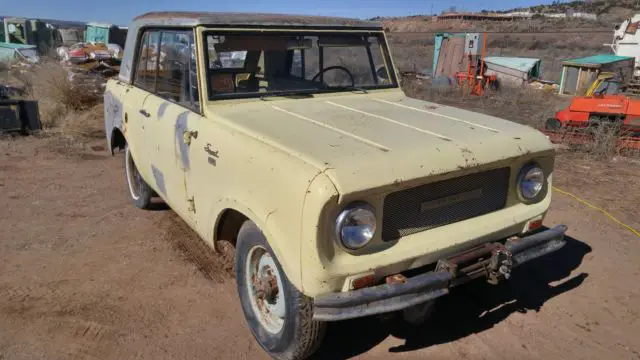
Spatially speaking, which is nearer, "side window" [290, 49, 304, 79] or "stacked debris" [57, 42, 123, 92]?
"side window" [290, 49, 304, 79]

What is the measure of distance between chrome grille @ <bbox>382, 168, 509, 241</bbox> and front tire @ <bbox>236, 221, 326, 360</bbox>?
555 mm

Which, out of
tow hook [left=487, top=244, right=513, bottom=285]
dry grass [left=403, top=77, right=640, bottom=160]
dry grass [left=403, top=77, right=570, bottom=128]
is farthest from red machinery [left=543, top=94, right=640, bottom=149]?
tow hook [left=487, top=244, right=513, bottom=285]

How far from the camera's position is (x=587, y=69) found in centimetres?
1438

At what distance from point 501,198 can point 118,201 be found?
397cm

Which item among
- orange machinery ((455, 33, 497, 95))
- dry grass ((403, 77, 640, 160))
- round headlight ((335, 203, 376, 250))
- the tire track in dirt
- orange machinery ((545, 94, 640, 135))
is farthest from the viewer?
orange machinery ((455, 33, 497, 95))

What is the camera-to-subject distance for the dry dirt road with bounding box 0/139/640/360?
9.70 feet

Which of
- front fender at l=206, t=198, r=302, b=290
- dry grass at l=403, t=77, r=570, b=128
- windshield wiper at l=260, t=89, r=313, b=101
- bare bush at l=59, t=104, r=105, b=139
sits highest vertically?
windshield wiper at l=260, t=89, r=313, b=101

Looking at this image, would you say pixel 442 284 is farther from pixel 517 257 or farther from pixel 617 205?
pixel 617 205

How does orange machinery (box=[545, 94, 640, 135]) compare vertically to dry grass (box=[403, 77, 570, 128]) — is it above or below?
above

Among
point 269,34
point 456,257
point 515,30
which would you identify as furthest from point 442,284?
point 515,30

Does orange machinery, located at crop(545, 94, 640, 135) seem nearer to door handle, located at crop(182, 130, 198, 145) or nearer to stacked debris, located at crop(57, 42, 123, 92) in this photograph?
door handle, located at crop(182, 130, 198, 145)

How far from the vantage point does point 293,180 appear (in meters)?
2.25

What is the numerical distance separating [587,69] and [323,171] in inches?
581

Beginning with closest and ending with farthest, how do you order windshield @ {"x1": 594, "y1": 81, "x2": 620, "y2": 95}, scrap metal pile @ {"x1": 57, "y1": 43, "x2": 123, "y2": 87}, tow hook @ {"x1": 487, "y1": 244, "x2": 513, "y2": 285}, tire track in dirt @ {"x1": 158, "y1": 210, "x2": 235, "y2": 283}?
tow hook @ {"x1": 487, "y1": 244, "x2": 513, "y2": 285}, tire track in dirt @ {"x1": 158, "y1": 210, "x2": 235, "y2": 283}, scrap metal pile @ {"x1": 57, "y1": 43, "x2": 123, "y2": 87}, windshield @ {"x1": 594, "y1": 81, "x2": 620, "y2": 95}
